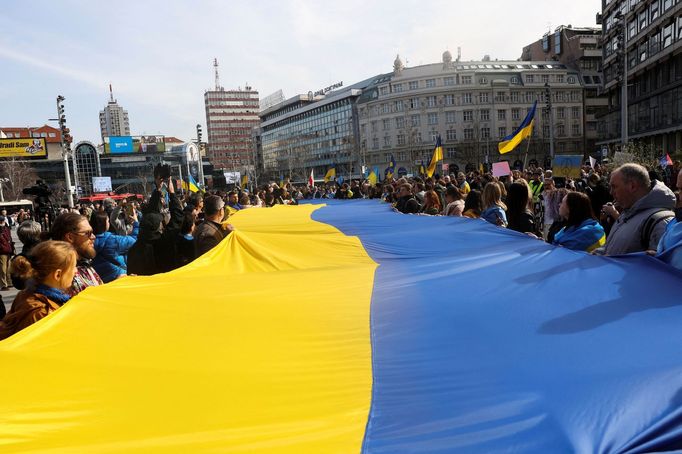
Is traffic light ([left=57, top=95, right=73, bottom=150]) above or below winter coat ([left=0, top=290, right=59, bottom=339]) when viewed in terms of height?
above

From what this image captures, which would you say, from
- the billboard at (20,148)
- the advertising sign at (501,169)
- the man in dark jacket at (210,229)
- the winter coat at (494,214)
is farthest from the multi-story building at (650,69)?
the billboard at (20,148)

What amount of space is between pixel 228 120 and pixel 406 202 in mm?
179875

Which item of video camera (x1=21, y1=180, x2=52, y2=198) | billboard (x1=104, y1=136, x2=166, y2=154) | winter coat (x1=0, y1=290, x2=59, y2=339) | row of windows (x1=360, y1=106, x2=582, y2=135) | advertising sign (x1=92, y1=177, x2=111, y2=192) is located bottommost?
winter coat (x1=0, y1=290, x2=59, y2=339)

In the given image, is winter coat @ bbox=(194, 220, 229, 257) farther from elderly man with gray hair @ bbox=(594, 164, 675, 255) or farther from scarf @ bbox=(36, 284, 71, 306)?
elderly man with gray hair @ bbox=(594, 164, 675, 255)

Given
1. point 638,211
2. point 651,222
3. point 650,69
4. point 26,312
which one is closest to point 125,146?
point 650,69

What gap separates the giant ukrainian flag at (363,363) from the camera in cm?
186

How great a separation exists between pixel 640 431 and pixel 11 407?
8.47 feet

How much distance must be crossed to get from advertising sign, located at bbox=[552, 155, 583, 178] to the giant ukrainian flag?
1271cm

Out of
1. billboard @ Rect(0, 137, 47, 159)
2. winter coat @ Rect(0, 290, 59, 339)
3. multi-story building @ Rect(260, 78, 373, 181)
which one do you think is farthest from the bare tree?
winter coat @ Rect(0, 290, 59, 339)

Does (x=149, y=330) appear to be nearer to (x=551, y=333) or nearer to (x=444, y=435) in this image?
(x=444, y=435)

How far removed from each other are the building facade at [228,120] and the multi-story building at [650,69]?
135048 millimetres

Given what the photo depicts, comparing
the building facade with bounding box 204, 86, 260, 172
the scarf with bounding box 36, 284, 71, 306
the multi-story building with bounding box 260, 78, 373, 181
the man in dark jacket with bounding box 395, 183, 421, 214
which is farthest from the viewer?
the building facade with bounding box 204, 86, 260, 172

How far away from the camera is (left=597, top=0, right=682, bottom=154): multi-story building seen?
40.7 metres

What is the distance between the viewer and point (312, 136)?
388 ft
